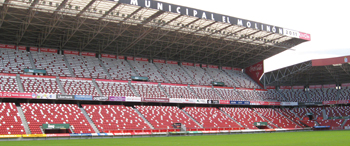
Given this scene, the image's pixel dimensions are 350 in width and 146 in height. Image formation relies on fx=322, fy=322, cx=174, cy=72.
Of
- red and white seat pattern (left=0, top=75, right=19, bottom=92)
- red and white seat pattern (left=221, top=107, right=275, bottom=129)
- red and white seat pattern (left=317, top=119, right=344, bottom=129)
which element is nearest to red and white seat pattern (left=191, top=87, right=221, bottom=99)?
red and white seat pattern (left=221, top=107, right=275, bottom=129)

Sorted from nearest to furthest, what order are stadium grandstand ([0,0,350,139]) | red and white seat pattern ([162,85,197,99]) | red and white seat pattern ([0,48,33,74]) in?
stadium grandstand ([0,0,350,139]) → red and white seat pattern ([0,48,33,74]) → red and white seat pattern ([162,85,197,99])

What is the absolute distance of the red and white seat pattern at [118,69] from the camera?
180 feet

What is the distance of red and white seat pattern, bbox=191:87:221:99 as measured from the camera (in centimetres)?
5841

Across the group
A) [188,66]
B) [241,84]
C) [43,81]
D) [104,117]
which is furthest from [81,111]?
[241,84]

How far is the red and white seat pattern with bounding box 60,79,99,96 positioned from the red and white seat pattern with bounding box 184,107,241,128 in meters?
16.2

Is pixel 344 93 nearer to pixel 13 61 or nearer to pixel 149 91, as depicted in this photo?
pixel 149 91

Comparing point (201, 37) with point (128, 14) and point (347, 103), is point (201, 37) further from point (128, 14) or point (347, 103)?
point (347, 103)

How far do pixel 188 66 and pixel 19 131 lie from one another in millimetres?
38746

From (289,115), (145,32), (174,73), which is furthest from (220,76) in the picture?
(145,32)

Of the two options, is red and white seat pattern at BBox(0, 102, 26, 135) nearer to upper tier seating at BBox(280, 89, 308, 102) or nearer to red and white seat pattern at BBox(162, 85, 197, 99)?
red and white seat pattern at BBox(162, 85, 197, 99)

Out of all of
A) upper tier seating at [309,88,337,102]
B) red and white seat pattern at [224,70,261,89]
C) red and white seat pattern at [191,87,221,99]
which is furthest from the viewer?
red and white seat pattern at [224,70,261,89]

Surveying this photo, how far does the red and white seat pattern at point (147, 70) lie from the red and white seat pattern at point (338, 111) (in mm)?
35494

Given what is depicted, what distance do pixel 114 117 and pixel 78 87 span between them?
7415 mm

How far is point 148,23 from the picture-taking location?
147ft
